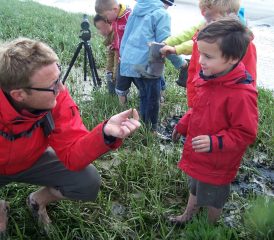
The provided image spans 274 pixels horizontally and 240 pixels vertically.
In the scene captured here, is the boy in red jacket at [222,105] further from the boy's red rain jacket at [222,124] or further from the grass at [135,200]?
the grass at [135,200]

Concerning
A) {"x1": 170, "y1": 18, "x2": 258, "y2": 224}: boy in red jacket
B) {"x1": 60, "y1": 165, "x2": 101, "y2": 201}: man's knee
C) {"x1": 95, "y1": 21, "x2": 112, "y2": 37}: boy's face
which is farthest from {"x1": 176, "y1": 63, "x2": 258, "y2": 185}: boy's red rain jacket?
{"x1": 95, "y1": 21, "x2": 112, "y2": 37}: boy's face

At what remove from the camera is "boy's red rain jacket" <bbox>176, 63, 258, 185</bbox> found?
184 cm

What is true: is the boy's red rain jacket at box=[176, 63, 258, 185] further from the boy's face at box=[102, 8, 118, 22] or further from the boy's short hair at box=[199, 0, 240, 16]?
the boy's face at box=[102, 8, 118, 22]

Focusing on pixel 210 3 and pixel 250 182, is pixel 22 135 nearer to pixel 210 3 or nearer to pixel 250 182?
pixel 210 3

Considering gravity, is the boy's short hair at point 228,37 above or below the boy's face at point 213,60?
above

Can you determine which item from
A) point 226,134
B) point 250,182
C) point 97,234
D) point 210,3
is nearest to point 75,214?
point 97,234

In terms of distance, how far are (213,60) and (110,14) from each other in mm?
2021

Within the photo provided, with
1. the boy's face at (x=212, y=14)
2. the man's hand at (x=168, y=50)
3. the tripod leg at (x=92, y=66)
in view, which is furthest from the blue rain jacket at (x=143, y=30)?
the tripod leg at (x=92, y=66)

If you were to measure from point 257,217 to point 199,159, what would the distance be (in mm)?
433

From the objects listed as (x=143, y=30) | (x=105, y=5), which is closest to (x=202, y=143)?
(x=143, y=30)

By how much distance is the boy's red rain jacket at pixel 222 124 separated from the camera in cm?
184

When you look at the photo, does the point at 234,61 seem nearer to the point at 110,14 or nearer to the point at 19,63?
the point at 19,63

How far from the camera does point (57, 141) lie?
211 cm

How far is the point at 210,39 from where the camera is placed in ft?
6.07
